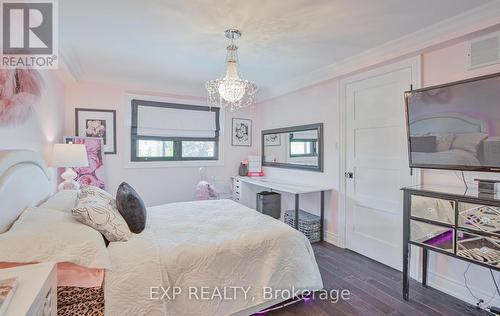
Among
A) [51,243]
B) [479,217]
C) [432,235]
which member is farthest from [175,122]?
[479,217]

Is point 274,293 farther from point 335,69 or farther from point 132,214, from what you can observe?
point 335,69

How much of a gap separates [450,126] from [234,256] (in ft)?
6.91

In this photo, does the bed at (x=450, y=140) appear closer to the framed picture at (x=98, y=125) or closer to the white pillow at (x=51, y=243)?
the white pillow at (x=51, y=243)

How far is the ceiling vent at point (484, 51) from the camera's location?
1.99 meters

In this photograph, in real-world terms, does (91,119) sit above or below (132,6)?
below

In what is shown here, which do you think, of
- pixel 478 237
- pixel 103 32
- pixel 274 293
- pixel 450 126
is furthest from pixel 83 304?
pixel 450 126

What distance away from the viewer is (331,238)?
3.47 m

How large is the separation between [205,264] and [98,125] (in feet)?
10.2

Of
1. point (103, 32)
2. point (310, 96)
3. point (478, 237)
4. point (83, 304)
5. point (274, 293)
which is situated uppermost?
point (103, 32)

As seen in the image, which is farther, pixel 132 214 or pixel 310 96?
pixel 310 96

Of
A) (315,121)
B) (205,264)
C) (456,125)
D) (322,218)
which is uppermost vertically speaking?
(315,121)

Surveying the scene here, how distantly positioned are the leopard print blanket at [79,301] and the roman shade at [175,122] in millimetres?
3071

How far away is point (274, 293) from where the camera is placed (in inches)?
73.8

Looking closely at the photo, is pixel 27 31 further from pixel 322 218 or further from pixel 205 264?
pixel 322 218
